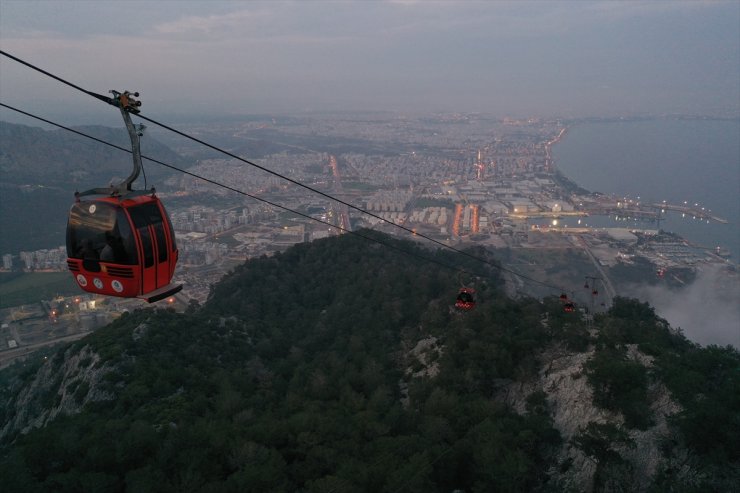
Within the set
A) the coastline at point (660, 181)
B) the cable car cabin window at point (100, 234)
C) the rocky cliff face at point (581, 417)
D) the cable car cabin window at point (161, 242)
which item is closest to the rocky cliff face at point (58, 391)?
the cable car cabin window at point (100, 234)

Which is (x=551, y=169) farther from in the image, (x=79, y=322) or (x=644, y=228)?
(x=79, y=322)

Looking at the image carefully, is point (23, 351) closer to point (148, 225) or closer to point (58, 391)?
point (58, 391)

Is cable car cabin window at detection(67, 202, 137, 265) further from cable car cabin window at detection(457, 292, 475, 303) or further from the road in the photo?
the road

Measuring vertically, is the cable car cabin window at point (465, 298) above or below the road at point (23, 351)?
above

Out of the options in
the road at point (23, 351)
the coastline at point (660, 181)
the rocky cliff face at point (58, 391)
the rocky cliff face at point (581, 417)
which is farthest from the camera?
the coastline at point (660, 181)

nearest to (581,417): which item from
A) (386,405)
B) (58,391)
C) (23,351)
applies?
(386,405)

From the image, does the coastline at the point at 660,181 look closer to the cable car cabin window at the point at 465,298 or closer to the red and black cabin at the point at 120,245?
the cable car cabin window at the point at 465,298

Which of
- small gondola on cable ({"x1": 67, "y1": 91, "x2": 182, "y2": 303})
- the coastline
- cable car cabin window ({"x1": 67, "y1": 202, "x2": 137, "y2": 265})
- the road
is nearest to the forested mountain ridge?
small gondola on cable ({"x1": 67, "y1": 91, "x2": 182, "y2": 303})
